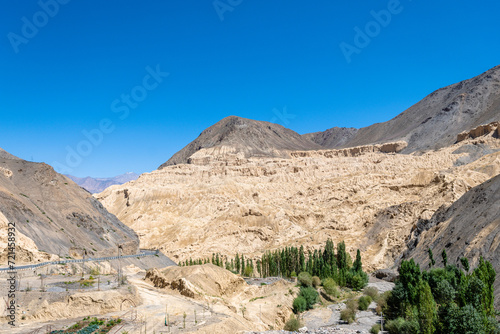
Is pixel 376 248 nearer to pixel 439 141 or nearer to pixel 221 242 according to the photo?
pixel 221 242

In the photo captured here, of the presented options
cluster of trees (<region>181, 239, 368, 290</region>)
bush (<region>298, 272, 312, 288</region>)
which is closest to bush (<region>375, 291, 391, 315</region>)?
bush (<region>298, 272, 312, 288</region>)

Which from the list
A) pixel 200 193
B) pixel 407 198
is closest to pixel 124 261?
pixel 407 198

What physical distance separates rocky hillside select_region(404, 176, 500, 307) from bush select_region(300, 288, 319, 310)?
55.7ft

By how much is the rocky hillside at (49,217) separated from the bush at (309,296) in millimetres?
27983

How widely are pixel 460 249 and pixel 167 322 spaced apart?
38.4 metres

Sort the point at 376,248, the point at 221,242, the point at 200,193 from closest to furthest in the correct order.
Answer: the point at 376,248, the point at 221,242, the point at 200,193

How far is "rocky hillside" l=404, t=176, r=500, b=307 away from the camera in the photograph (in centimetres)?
4972

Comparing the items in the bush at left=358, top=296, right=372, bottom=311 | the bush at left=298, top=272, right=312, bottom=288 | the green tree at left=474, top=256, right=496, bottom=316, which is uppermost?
the green tree at left=474, top=256, right=496, bottom=316

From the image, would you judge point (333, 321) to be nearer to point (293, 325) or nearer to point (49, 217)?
point (293, 325)

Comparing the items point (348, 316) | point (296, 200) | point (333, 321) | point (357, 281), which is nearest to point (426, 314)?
point (348, 316)

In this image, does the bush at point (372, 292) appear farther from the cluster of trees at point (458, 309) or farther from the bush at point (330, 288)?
the cluster of trees at point (458, 309)

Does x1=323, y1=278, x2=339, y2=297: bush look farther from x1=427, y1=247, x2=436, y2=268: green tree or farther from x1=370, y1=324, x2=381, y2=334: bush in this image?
x1=370, y1=324, x2=381, y2=334: bush

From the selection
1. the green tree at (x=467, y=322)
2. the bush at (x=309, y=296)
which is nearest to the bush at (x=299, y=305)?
the bush at (x=309, y=296)

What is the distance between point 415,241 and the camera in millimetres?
70812
